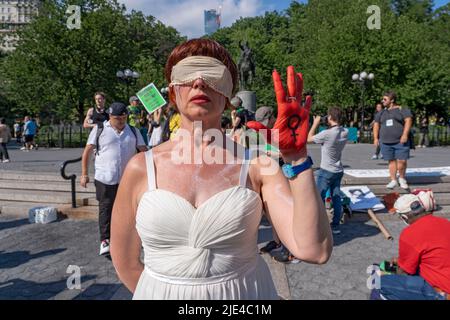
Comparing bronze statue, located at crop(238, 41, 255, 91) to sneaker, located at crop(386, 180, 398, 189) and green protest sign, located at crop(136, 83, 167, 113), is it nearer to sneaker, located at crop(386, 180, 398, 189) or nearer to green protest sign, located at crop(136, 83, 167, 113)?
sneaker, located at crop(386, 180, 398, 189)

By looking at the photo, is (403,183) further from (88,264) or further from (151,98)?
(88,264)

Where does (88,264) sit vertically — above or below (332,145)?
below

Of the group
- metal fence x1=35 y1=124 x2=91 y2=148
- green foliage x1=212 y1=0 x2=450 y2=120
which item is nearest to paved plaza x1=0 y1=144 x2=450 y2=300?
metal fence x1=35 y1=124 x2=91 y2=148

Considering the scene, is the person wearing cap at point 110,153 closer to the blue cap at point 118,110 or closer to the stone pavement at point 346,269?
the blue cap at point 118,110

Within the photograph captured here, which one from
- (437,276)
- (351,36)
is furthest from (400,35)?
(437,276)

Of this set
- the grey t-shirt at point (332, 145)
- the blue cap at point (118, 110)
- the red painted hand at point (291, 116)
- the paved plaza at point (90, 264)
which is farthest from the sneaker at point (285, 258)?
the red painted hand at point (291, 116)

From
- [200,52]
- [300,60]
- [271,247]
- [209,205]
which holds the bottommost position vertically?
[271,247]

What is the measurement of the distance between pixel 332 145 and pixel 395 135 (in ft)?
7.98

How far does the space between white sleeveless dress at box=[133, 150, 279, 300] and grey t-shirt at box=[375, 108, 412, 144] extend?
6.96 m

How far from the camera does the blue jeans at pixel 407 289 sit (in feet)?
10.5

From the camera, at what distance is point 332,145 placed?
19.7 feet

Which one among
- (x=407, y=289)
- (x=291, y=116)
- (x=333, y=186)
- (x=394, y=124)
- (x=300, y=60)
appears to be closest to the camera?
(x=291, y=116)

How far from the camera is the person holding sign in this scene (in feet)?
4.62

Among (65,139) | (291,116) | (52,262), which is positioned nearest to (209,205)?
(291,116)
